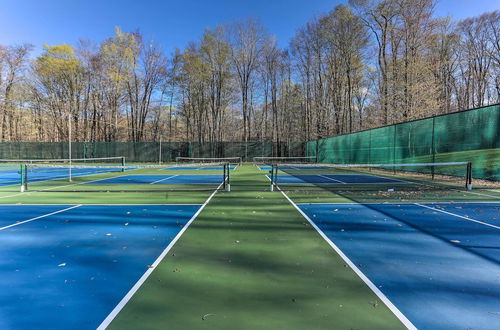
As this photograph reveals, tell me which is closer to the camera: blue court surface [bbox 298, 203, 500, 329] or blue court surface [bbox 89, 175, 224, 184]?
blue court surface [bbox 298, 203, 500, 329]

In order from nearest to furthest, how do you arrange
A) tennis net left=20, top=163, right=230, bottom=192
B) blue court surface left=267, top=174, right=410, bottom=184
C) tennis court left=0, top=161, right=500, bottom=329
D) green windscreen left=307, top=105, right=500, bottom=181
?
tennis court left=0, top=161, right=500, bottom=329 < tennis net left=20, top=163, right=230, bottom=192 < green windscreen left=307, top=105, right=500, bottom=181 < blue court surface left=267, top=174, right=410, bottom=184

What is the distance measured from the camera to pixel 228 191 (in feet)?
33.7

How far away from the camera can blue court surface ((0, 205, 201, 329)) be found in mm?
2629

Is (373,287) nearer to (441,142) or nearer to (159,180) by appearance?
(159,180)

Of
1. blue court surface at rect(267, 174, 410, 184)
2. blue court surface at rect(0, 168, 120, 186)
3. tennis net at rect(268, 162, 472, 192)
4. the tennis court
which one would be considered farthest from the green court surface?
blue court surface at rect(0, 168, 120, 186)

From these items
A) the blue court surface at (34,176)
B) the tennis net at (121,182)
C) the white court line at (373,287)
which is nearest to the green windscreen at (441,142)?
the tennis net at (121,182)

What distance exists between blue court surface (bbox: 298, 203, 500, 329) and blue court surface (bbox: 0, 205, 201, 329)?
2836 mm

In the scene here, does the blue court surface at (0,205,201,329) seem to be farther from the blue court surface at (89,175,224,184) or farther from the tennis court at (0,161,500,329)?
the blue court surface at (89,175,224,184)

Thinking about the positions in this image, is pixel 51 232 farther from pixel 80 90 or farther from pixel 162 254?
pixel 80 90

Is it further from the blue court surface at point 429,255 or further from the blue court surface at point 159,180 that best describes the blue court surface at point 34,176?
the blue court surface at point 429,255

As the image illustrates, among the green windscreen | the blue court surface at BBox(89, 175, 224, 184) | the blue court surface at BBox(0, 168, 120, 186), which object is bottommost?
the blue court surface at BBox(89, 175, 224, 184)

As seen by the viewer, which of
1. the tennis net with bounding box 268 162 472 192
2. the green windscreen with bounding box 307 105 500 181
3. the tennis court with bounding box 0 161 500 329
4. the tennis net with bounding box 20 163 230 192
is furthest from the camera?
the green windscreen with bounding box 307 105 500 181

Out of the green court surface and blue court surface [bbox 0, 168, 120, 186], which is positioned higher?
blue court surface [bbox 0, 168, 120, 186]

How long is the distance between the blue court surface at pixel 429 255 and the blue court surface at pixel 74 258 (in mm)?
2836
